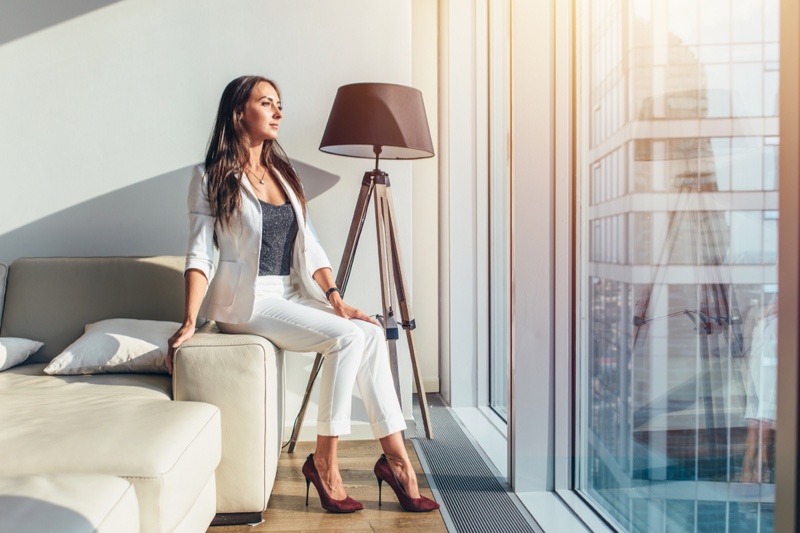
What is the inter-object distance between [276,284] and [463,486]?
3.28ft

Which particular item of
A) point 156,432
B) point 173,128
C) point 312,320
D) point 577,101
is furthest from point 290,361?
point 577,101

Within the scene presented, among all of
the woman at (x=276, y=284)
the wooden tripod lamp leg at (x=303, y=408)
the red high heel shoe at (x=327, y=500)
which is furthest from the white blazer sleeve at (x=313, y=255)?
the red high heel shoe at (x=327, y=500)

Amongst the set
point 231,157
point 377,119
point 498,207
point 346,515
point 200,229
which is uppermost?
point 377,119

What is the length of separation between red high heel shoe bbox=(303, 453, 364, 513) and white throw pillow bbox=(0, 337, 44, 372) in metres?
1.17

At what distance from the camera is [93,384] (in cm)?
235

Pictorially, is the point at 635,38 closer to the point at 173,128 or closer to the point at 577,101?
the point at 577,101

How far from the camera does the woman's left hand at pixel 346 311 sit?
8.49 feet

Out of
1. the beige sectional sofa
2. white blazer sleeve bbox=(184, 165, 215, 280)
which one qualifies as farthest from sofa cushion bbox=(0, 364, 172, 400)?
white blazer sleeve bbox=(184, 165, 215, 280)

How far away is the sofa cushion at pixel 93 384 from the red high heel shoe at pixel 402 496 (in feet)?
2.39

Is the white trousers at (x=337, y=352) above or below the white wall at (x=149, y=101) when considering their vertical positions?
below

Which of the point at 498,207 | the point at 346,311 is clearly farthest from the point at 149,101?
the point at 498,207

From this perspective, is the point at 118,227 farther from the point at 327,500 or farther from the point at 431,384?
the point at 431,384

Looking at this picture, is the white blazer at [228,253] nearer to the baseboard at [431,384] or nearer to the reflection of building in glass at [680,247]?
the reflection of building in glass at [680,247]

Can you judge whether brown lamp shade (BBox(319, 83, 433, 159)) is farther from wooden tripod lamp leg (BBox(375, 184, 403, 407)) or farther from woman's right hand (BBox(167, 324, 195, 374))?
woman's right hand (BBox(167, 324, 195, 374))
